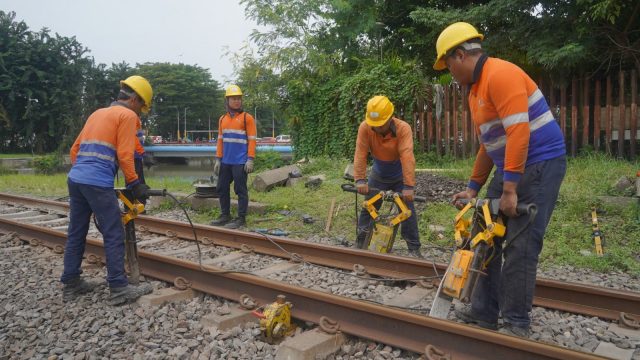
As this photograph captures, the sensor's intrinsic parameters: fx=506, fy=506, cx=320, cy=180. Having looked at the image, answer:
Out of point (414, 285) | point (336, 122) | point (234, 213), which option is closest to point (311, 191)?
point (234, 213)

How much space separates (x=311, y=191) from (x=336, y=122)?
16.0 ft

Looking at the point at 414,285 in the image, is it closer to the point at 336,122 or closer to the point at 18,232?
the point at 18,232

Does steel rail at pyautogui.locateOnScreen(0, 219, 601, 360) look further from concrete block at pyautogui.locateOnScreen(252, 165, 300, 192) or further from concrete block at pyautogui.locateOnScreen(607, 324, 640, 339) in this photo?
concrete block at pyautogui.locateOnScreen(252, 165, 300, 192)

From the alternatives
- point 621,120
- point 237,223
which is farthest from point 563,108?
point 237,223

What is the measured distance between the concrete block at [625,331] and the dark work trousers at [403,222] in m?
2.40

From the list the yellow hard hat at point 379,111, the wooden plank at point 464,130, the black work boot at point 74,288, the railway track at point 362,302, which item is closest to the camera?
the railway track at point 362,302

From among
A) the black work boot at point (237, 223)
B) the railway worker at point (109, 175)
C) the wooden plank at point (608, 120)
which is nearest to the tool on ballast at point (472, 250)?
the railway worker at point (109, 175)

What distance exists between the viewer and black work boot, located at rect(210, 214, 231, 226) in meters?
7.94

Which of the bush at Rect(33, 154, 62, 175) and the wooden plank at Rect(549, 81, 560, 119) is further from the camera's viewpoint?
the bush at Rect(33, 154, 62, 175)

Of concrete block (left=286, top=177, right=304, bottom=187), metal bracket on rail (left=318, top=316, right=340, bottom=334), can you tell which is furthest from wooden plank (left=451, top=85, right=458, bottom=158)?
metal bracket on rail (left=318, top=316, right=340, bottom=334)

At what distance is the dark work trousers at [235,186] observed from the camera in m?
8.04

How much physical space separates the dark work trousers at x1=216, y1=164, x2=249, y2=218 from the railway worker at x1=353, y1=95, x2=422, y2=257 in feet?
8.72

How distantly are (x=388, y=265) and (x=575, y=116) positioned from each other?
7738mm

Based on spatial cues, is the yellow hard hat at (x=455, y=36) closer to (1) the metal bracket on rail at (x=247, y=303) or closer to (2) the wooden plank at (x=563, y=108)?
(1) the metal bracket on rail at (x=247, y=303)
